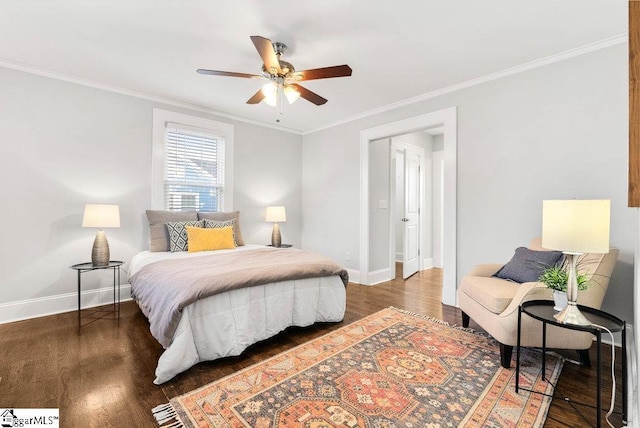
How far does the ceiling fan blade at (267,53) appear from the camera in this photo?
6.32 feet

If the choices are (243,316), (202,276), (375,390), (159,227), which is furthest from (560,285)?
(159,227)

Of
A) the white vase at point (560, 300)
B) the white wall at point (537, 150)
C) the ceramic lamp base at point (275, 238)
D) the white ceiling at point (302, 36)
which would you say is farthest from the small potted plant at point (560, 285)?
the ceramic lamp base at point (275, 238)

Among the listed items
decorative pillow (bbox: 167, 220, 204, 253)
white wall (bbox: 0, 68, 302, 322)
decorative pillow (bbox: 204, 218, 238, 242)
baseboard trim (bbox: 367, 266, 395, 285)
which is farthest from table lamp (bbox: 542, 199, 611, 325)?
white wall (bbox: 0, 68, 302, 322)

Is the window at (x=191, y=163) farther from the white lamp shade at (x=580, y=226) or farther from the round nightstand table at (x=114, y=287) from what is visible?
the white lamp shade at (x=580, y=226)

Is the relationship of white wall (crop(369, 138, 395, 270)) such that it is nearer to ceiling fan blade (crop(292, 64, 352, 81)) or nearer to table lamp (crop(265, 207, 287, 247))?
table lamp (crop(265, 207, 287, 247))

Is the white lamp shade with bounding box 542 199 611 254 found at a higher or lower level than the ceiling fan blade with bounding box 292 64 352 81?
lower

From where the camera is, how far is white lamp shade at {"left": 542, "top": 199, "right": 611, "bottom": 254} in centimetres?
145

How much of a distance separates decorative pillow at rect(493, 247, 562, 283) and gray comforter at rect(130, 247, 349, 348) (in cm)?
146

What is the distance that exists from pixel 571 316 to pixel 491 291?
0.65 metres

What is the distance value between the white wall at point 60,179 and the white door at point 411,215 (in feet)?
12.7

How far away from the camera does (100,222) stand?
2.97 meters

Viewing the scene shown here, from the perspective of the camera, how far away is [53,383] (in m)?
1.85

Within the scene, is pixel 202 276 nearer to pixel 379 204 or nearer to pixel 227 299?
pixel 227 299

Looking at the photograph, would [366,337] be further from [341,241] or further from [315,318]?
[341,241]
